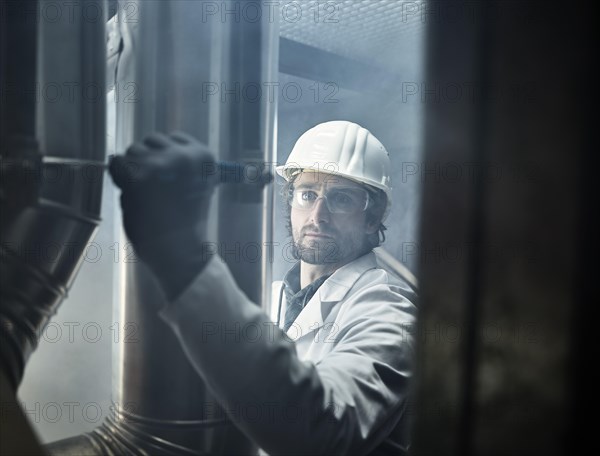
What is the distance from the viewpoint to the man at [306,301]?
0.77 meters

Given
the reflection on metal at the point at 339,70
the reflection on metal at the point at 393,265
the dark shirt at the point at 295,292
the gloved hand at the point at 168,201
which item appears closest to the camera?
the gloved hand at the point at 168,201

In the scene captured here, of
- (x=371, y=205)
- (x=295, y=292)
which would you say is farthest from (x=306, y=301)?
(x=371, y=205)

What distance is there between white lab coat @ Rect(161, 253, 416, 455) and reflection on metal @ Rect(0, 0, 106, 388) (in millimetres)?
211

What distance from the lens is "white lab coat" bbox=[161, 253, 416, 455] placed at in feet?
2.61

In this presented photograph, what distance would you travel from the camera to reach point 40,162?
0.77 m

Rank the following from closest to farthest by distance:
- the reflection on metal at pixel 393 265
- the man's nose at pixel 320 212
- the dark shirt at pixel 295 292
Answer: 1. the man's nose at pixel 320 212
2. the dark shirt at pixel 295 292
3. the reflection on metal at pixel 393 265

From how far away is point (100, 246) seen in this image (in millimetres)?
838

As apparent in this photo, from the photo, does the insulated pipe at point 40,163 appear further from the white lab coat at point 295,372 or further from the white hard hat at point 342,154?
the white hard hat at point 342,154

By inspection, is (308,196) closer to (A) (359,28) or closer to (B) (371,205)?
(B) (371,205)

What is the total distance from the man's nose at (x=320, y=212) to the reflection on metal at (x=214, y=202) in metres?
0.33

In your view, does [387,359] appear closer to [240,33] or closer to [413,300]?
[413,300]

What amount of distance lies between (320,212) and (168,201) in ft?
1.64

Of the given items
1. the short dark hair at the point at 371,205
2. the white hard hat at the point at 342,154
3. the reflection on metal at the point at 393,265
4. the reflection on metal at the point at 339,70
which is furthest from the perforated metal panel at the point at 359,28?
the reflection on metal at the point at 393,265

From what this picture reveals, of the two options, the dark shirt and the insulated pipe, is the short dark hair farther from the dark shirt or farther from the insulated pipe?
the insulated pipe
